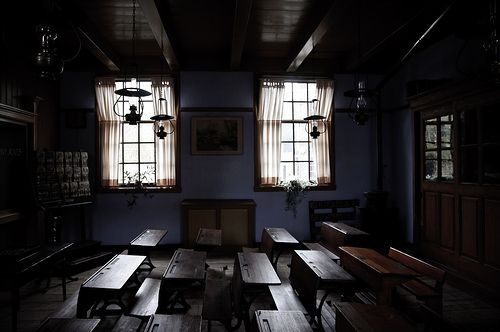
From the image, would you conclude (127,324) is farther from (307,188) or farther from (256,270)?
(307,188)

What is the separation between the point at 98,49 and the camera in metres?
5.71

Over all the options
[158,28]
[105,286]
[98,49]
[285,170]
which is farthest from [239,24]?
[105,286]

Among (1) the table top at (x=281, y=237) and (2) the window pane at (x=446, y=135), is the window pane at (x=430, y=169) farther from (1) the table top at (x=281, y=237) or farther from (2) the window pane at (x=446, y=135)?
(1) the table top at (x=281, y=237)

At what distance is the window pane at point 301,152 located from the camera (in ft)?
23.9

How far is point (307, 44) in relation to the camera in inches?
219

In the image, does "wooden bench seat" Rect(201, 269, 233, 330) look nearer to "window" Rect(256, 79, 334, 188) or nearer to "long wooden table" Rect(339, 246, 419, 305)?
"long wooden table" Rect(339, 246, 419, 305)

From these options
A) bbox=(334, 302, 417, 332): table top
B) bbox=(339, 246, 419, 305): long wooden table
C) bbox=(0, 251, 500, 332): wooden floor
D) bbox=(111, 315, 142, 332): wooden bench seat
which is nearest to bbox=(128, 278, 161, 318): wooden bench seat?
bbox=(111, 315, 142, 332): wooden bench seat

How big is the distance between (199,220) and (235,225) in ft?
2.17

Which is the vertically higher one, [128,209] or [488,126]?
[488,126]

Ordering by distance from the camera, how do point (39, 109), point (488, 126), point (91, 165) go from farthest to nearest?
point (91, 165), point (39, 109), point (488, 126)

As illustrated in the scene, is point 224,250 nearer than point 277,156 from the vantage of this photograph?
Yes

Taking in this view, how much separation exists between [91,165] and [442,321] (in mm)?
6665

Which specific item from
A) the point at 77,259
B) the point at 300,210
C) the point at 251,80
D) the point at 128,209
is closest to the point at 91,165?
the point at 128,209

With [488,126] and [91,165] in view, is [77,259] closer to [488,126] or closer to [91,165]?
[91,165]
